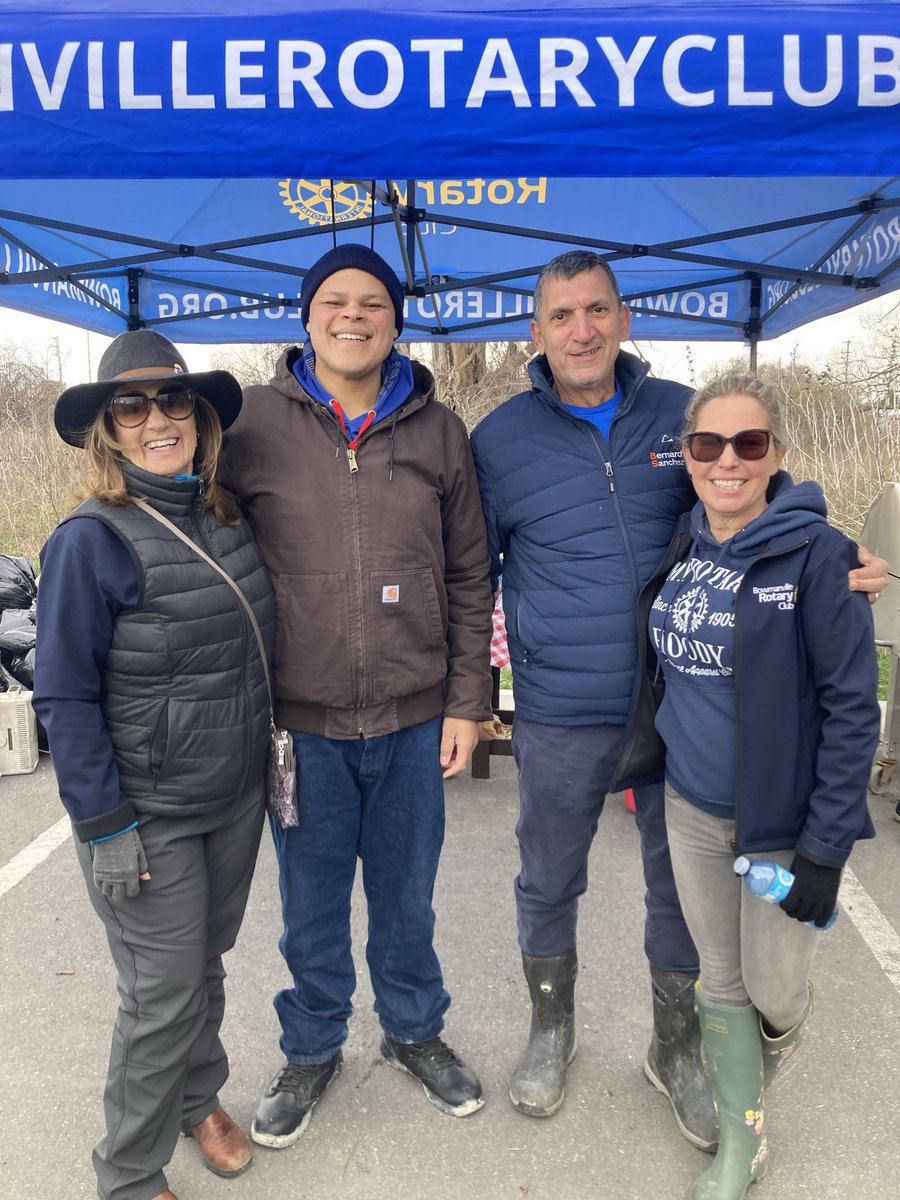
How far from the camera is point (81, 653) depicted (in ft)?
5.97

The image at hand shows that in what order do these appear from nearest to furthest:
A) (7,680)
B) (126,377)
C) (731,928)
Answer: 1. (126,377)
2. (731,928)
3. (7,680)

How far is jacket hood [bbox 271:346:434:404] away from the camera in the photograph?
2.24m

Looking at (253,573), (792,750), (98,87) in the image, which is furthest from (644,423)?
(98,87)

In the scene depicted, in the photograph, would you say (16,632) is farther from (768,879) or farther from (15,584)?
(768,879)

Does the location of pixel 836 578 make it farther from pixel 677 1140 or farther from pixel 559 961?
pixel 677 1140

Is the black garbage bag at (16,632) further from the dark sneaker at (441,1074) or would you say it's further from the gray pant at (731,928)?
the gray pant at (731,928)

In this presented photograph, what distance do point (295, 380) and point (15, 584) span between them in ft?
13.7

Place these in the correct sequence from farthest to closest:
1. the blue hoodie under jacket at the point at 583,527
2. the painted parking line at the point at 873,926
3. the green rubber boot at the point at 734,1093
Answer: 1. the painted parking line at the point at 873,926
2. the blue hoodie under jacket at the point at 583,527
3. the green rubber boot at the point at 734,1093

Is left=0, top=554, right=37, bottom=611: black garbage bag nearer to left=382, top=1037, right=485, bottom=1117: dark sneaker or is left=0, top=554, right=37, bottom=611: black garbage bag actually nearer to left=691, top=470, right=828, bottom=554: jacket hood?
left=382, top=1037, right=485, bottom=1117: dark sneaker

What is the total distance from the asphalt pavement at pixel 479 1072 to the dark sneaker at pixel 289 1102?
4 cm

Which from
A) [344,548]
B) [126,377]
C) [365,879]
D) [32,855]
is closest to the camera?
[126,377]

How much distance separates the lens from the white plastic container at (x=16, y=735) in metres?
4.83

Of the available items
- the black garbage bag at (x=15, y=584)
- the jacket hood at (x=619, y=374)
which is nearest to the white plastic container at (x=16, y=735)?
the black garbage bag at (x=15, y=584)

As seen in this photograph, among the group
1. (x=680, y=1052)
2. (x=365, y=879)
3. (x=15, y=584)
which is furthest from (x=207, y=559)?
(x=15, y=584)
